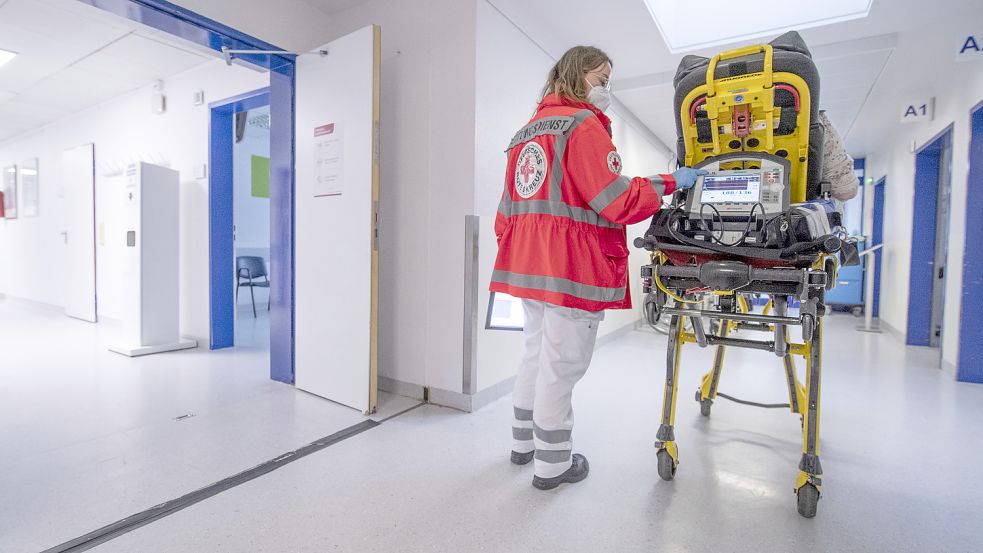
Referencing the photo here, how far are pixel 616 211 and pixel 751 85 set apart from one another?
61cm

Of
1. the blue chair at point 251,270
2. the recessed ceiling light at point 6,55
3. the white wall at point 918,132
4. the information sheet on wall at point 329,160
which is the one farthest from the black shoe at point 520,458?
the recessed ceiling light at point 6,55

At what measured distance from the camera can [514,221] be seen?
6.15 ft

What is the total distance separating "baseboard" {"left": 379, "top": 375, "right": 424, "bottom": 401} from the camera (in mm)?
2844

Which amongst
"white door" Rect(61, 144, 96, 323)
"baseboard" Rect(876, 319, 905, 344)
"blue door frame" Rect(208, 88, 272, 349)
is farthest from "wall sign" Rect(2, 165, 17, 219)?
"baseboard" Rect(876, 319, 905, 344)

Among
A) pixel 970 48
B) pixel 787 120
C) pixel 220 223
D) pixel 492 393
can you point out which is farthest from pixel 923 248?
pixel 220 223


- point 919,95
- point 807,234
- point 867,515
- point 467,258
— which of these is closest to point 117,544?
point 467,258

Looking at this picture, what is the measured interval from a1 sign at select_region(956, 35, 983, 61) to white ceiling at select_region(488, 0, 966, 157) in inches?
6.7

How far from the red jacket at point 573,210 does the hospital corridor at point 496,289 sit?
1 cm

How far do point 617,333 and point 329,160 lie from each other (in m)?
3.42

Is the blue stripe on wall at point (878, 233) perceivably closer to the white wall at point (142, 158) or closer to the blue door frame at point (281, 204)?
the blue door frame at point (281, 204)

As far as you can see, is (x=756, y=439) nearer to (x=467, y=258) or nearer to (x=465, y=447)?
(x=465, y=447)

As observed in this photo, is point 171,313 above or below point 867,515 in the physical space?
above

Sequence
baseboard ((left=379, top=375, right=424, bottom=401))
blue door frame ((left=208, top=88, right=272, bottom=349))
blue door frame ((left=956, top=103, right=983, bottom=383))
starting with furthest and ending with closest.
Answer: blue door frame ((left=208, top=88, right=272, bottom=349)) < blue door frame ((left=956, top=103, right=983, bottom=383)) < baseboard ((left=379, top=375, right=424, bottom=401))

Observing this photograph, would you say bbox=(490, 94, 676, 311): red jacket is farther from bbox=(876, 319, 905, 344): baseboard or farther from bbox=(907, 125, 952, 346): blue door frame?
bbox=(876, 319, 905, 344): baseboard
